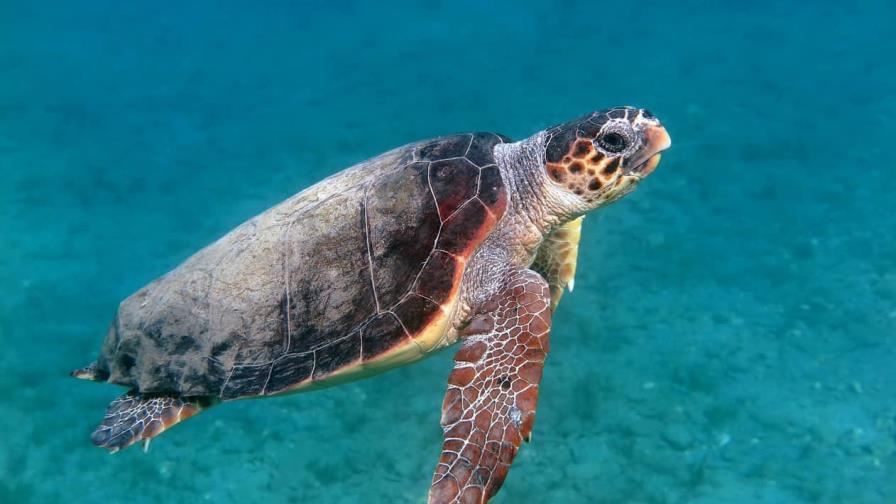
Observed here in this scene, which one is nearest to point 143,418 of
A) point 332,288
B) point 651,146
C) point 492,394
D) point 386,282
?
point 332,288

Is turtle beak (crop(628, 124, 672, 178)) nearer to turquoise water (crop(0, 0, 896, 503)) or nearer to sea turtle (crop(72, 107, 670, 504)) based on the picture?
sea turtle (crop(72, 107, 670, 504))

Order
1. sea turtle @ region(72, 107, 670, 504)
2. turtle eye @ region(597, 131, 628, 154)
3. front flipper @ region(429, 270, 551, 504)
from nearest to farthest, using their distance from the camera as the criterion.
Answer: front flipper @ region(429, 270, 551, 504) → sea turtle @ region(72, 107, 670, 504) → turtle eye @ region(597, 131, 628, 154)

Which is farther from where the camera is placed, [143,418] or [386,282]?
[143,418]

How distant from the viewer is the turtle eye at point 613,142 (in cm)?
297

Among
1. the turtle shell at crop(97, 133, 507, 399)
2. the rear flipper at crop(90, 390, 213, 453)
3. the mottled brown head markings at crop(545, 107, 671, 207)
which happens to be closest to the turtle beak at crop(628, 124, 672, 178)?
the mottled brown head markings at crop(545, 107, 671, 207)

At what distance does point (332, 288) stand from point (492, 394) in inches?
38.7

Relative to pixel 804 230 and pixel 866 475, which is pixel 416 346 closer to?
pixel 866 475

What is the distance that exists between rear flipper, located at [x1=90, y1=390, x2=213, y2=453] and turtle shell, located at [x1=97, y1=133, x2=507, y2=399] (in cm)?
10

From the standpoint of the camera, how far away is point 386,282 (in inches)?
115

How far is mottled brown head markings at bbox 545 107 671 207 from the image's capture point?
2.95 m

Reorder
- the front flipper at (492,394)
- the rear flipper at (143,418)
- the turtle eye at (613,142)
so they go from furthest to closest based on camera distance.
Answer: the rear flipper at (143,418) < the turtle eye at (613,142) < the front flipper at (492,394)

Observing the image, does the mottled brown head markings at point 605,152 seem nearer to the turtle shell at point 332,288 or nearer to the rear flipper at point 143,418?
the turtle shell at point 332,288

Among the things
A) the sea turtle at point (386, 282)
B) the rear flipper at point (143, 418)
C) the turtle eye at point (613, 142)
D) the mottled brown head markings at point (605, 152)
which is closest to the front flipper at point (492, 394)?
the sea turtle at point (386, 282)

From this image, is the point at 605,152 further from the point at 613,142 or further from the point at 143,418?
the point at 143,418
